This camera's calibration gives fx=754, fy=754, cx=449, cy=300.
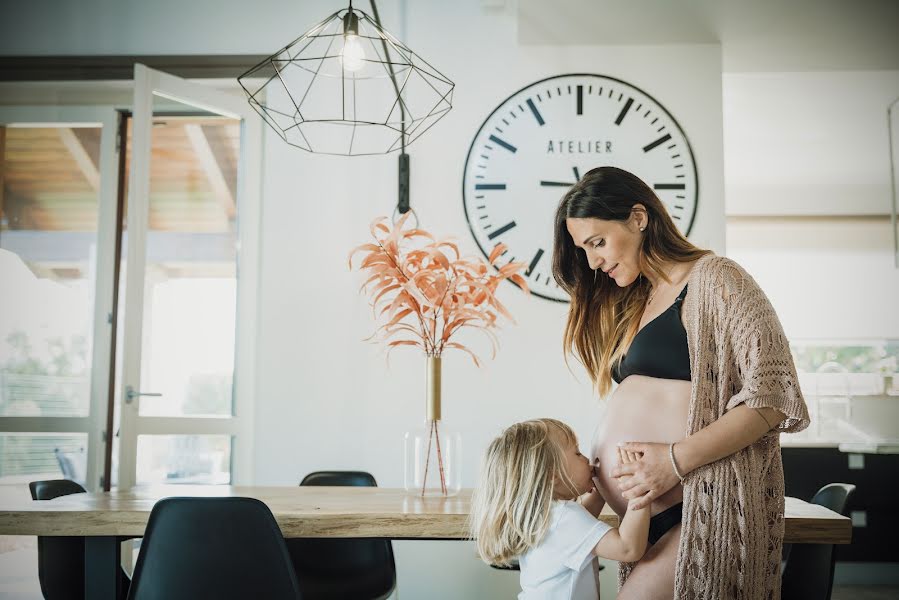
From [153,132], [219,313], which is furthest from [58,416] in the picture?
[153,132]

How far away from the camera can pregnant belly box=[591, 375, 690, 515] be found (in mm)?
1460

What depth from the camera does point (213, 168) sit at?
3428 mm

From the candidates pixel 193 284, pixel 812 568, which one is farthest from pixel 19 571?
pixel 812 568

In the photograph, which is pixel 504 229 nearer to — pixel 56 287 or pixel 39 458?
pixel 56 287

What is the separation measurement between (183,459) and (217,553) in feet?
5.61

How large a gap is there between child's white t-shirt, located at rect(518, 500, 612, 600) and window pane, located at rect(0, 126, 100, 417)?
274 cm

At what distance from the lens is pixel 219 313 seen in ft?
10.9

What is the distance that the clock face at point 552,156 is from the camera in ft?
10.6

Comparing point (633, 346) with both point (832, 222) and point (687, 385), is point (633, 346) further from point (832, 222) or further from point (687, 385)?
point (832, 222)

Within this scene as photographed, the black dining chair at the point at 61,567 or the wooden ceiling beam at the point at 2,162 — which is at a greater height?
the wooden ceiling beam at the point at 2,162

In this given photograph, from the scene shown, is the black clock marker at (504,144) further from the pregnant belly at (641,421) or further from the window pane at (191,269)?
the pregnant belly at (641,421)

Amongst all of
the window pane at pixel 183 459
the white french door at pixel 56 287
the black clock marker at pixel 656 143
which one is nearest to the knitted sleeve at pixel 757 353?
the black clock marker at pixel 656 143

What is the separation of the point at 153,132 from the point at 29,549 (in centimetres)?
200

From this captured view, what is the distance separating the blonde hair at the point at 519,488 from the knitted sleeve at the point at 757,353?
15.4 inches
